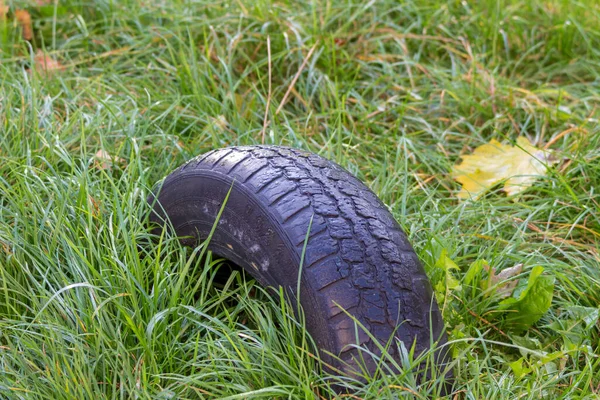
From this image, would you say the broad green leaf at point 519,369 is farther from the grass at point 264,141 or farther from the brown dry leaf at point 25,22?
the brown dry leaf at point 25,22

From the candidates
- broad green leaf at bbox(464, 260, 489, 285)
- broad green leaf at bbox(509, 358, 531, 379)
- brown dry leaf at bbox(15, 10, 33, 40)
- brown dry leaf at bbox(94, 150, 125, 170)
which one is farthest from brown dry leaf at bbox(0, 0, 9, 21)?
broad green leaf at bbox(509, 358, 531, 379)

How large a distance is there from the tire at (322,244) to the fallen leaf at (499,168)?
92 centimetres

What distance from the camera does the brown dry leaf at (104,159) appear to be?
102 inches

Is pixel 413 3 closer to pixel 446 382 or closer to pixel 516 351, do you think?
pixel 516 351

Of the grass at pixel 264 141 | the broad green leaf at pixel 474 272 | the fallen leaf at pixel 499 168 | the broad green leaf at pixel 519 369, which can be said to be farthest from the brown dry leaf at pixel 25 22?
the broad green leaf at pixel 519 369

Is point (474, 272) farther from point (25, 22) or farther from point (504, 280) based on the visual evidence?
point (25, 22)

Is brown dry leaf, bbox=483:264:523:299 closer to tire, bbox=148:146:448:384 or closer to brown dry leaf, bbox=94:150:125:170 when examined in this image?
tire, bbox=148:146:448:384

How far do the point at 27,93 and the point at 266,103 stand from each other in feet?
3.21

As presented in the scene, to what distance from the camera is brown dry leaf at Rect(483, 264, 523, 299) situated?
2162 mm

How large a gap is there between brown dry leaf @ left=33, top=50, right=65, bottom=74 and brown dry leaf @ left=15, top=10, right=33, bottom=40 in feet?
0.36

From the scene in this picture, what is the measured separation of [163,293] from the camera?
198cm

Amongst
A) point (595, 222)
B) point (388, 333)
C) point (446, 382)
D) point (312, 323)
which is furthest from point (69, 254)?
point (595, 222)

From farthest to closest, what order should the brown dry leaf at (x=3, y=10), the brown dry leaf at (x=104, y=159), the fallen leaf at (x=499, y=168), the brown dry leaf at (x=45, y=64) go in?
the brown dry leaf at (x=3, y=10)
the brown dry leaf at (x=45, y=64)
the fallen leaf at (x=499, y=168)
the brown dry leaf at (x=104, y=159)

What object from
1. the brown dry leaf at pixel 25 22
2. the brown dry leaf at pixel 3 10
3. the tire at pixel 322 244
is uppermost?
the brown dry leaf at pixel 3 10
